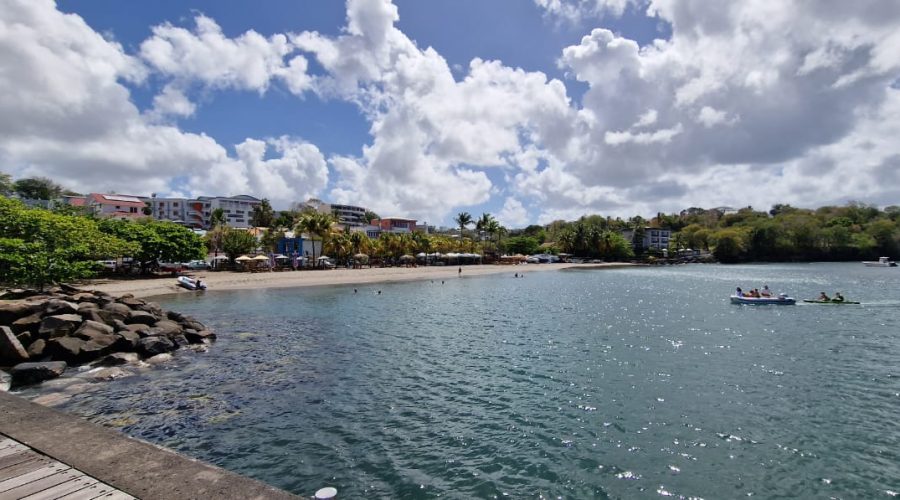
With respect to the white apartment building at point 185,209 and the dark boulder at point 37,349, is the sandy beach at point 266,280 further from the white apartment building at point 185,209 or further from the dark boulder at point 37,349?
the white apartment building at point 185,209

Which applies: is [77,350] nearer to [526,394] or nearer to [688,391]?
[526,394]

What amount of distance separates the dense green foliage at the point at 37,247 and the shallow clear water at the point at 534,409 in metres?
13.8

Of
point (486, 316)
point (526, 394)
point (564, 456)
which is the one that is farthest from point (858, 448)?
point (486, 316)

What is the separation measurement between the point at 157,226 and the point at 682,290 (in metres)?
66.5

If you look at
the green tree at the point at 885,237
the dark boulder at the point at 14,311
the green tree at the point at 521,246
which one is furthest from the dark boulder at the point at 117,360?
the green tree at the point at 885,237

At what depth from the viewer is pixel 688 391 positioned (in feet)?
54.1

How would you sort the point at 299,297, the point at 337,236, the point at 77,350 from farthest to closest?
the point at 337,236 < the point at 299,297 < the point at 77,350

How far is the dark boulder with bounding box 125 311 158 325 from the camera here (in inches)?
942

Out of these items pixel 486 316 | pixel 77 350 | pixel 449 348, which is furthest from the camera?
pixel 486 316

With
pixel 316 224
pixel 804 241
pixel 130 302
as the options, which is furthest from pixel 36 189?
pixel 804 241

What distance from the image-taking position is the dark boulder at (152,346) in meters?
20.6

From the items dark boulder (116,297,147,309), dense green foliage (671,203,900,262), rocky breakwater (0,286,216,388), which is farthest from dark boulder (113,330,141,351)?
dense green foliage (671,203,900,262)

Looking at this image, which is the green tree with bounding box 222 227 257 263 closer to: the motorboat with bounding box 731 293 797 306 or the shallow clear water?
the shallow clear water

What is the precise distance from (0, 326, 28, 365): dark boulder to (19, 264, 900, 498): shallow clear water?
4.28m
